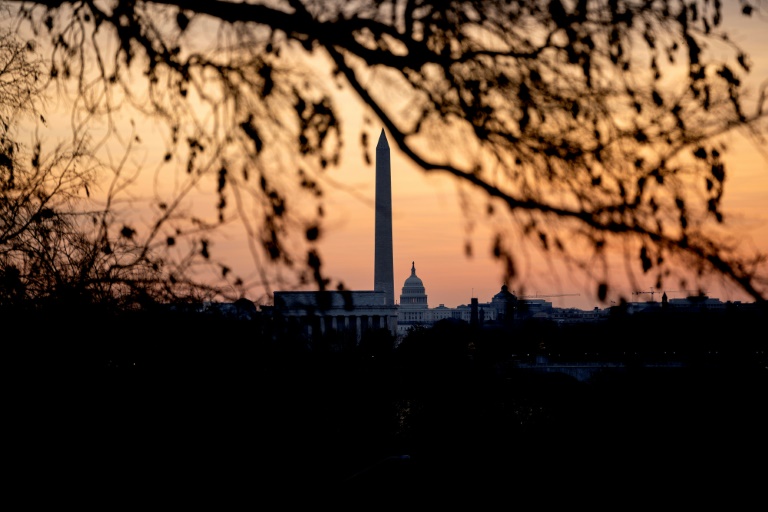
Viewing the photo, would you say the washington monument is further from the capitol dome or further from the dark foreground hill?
the dark foreground hill

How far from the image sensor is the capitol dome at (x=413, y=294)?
12565 centimetres

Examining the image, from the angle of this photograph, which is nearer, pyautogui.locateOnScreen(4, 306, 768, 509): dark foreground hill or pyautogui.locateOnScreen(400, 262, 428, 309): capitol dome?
pyautogui.locateOnScreen(4, 306, 768, 509): dark foreground hill

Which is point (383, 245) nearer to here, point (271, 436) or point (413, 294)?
point (413, 294)

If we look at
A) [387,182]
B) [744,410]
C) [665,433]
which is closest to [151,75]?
[665,433]

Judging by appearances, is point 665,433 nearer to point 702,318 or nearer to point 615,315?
point 702,318

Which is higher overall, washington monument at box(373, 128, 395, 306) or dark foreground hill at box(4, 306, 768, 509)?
washington monument at box(373, 128, 395, 306)

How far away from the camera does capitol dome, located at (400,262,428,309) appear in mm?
125650

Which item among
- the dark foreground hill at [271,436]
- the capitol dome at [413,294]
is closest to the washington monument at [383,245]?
the capitol dome at [413,294]

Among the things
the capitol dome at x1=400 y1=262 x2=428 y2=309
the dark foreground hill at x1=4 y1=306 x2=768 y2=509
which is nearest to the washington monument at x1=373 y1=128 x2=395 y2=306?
the capitol dome at x1=400 y1=262 x2=428 y2=309

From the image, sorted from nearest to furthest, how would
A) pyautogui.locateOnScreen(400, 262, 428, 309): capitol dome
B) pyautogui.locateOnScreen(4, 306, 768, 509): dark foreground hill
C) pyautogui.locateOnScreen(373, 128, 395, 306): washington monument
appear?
pyautogui.locateOnScreen(4, 306, 768, 509): dark foreground hill → pyautogui.locateOnScreen(373, 128, 395, 306): washington monument → pyautogui.locateOnScreen(400, 262, 428, 309): capitol dome

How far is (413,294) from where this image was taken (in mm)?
128125

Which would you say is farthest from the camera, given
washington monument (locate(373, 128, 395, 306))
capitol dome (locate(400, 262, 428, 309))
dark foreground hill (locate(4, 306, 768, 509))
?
capitol dome (locate(400, 262, 428, 309))

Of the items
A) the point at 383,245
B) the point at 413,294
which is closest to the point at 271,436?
the point at 383,245

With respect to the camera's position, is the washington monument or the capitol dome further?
the capitol dome
